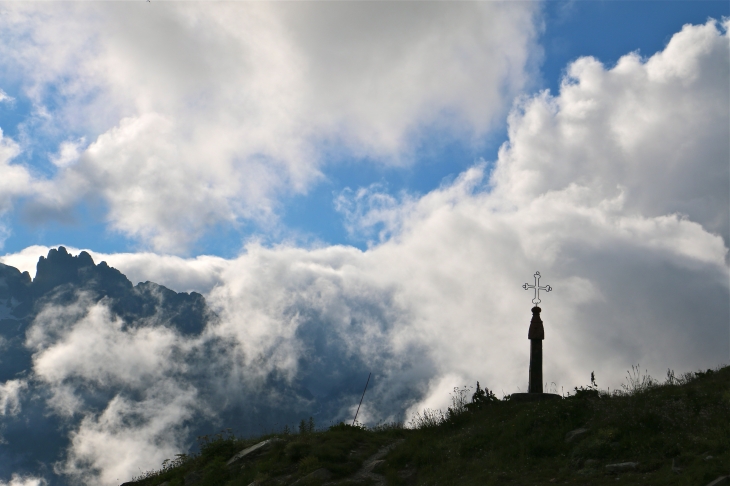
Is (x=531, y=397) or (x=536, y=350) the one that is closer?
(x=531, y=397)

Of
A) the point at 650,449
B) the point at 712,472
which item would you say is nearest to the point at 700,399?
the point at 650,449

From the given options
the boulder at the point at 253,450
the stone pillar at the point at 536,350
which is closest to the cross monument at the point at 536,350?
the stone pillar at the point at 536,350

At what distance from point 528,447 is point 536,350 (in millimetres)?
6937

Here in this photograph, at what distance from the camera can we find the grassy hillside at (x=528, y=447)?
1392cm

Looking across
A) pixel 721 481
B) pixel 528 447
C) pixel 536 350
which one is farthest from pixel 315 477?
pixel 721 481

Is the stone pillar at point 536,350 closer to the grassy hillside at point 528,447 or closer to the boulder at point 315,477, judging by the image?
the grassy hillside at point 528,447

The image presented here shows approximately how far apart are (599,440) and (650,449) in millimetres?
1301

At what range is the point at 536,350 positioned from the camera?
22750 millimetres

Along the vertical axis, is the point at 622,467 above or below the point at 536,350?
below

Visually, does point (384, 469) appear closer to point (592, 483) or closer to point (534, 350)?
point (592, 483)

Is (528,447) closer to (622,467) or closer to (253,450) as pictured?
(622,467)

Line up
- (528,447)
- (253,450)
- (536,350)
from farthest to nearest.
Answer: (536,350) < (253,450) < (528,447)

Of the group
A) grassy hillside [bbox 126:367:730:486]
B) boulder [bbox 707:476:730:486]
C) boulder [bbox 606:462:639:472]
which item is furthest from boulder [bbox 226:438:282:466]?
boulder [bbox 707:476:730:486]

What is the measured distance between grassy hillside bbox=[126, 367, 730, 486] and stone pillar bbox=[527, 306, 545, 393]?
2472mm
